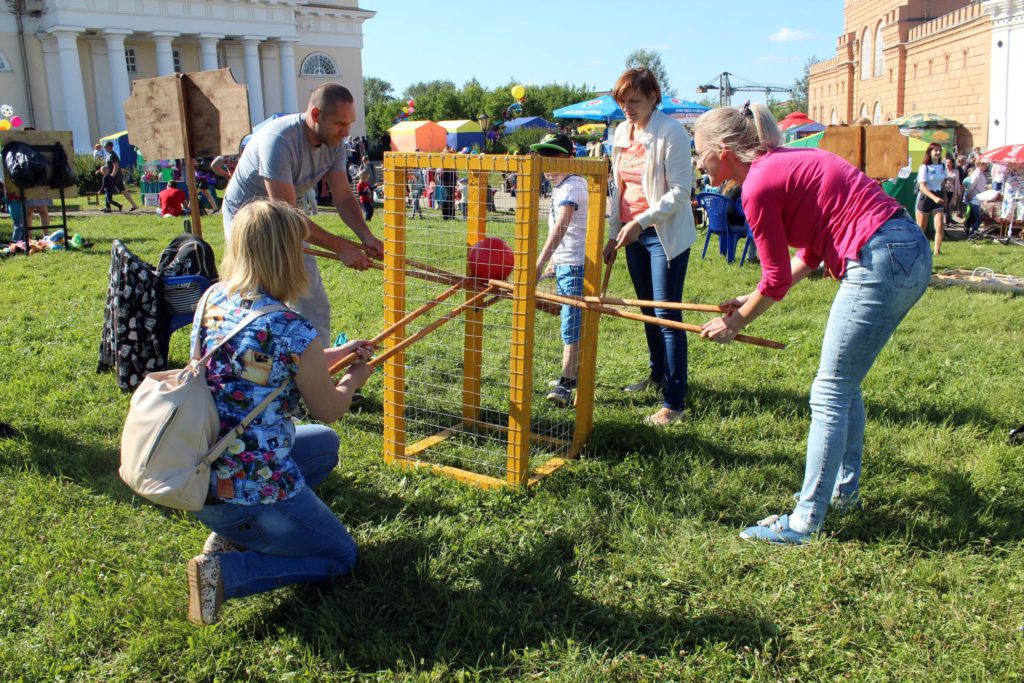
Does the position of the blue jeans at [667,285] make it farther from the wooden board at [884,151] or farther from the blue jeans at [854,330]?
the wooden board at [884,151]

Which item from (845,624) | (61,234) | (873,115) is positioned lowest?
(845,624)

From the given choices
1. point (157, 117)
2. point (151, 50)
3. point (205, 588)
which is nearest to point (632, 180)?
point (205, 588)

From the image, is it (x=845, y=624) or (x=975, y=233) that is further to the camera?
(x=975, y=233)

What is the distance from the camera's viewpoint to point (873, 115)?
45625 mm

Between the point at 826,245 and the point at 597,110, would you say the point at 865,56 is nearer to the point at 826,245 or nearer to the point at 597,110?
the point at 597,110

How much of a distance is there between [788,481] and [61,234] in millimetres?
11380

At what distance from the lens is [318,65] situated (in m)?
46.9

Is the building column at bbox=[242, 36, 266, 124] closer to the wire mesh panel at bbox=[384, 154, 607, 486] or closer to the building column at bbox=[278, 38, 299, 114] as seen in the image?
the building column at bbox=[278, 38, 299, 114]

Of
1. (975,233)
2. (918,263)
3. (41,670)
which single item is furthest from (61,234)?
(975,233)

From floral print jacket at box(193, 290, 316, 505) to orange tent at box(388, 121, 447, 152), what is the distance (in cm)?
2425

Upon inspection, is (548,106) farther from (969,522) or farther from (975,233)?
(969,522)

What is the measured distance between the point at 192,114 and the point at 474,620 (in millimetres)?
4497

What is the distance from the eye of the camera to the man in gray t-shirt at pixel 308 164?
3998 mm

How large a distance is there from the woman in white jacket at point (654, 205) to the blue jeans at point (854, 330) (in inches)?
52.6
